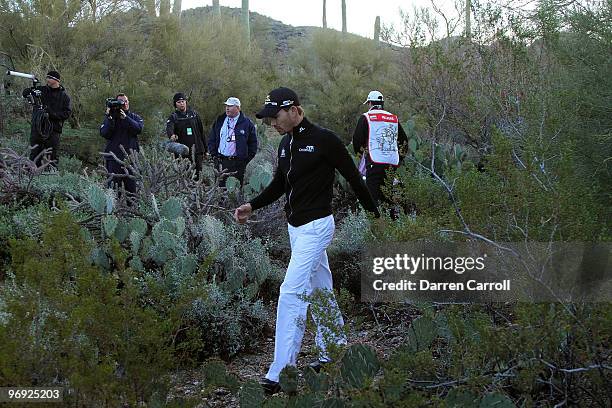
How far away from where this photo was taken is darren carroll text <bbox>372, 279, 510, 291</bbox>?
135 inches

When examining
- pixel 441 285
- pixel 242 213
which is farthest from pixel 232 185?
pixel 441 285

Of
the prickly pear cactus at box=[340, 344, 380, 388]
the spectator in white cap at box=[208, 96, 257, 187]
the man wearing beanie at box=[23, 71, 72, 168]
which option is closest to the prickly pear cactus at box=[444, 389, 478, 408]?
the prickly pear cactus at box=[340, 344, 380, 388]

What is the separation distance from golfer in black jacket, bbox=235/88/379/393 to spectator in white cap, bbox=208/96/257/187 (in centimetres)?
477

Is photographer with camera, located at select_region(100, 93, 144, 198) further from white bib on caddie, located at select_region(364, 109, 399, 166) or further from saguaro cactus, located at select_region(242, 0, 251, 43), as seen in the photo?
saguaro cactus, located at select_region(242, 0, 251, 43)

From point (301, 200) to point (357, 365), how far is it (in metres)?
1.44

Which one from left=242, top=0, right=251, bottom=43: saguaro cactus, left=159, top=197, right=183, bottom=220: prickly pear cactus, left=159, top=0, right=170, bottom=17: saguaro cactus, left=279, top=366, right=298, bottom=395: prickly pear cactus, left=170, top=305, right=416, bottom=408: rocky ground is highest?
left=242, top=0, right=251, bottom=43: saguaro cactus

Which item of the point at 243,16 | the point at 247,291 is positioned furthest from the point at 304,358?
the point at 243,16

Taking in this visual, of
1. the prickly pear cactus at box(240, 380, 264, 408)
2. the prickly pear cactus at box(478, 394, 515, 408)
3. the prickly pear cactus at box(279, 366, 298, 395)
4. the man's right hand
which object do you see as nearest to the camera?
the prickly pear cactus at box(478, 394, 515, 408)

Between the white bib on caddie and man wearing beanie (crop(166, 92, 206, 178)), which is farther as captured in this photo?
man wearing beanie (crop(166, 92, 206, 178))

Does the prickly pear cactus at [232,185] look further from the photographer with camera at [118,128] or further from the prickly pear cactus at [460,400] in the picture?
the prickly pear cactus at [460,400]

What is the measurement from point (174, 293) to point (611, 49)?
3238 millimetres

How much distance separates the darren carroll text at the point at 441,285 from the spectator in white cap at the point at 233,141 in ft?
16.6

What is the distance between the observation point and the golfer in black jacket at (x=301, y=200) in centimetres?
415

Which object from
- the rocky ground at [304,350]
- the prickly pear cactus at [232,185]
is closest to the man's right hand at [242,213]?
the rocky ground at [304,350]
